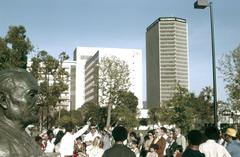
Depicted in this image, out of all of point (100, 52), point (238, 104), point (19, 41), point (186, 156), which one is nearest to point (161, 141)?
point (186, 156)

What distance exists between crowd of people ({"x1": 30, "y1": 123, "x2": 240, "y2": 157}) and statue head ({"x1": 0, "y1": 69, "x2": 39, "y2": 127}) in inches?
45.6

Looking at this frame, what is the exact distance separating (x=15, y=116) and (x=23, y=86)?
0.16 metres

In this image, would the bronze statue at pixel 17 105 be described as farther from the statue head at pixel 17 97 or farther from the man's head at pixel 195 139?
the man's head at pixel 195 139

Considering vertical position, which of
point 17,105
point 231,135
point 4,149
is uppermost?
point 17,105

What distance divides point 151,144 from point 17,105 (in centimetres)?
966

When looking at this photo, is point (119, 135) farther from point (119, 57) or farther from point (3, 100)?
point (119, 57)

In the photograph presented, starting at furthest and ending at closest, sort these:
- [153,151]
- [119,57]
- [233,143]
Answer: [119,57] → [153,151] → [233,143]

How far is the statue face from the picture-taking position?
197cm

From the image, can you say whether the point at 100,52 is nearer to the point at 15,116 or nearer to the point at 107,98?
the point at 107,98

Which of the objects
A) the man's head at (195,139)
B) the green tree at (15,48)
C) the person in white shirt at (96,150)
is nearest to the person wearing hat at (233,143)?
the man's head at (195,139)

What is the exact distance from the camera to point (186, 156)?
5.97m

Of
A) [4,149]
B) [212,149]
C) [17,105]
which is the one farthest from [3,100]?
[212,149]

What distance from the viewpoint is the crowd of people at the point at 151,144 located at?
5984 millimetres

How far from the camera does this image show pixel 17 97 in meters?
1.97
